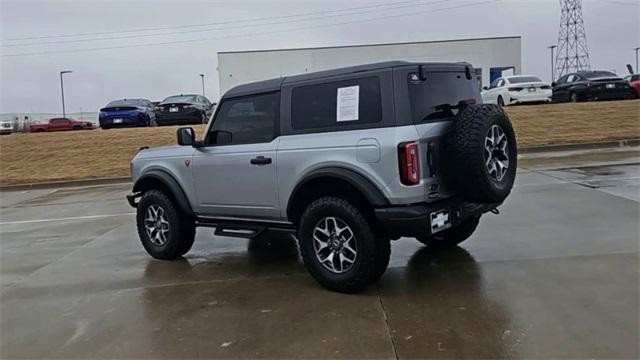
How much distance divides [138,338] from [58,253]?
147 inches

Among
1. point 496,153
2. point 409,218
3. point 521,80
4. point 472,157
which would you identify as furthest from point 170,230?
point 521,80

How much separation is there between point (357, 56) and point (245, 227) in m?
41.9

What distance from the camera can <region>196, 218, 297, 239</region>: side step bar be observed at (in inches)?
212

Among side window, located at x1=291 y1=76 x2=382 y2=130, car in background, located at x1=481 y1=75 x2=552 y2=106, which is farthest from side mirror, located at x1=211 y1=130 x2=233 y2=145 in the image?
car in background, located at x1=481 y1=75 x2=552 y2=106

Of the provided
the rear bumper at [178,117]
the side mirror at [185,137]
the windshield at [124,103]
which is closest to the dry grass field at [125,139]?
the rear bumper at [178,117]

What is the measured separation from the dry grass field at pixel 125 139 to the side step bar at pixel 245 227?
12013mm

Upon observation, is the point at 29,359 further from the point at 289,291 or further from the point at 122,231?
the point at 122,231

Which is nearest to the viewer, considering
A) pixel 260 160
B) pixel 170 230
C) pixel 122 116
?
pixel 260 160

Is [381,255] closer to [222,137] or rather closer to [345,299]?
[345,299]

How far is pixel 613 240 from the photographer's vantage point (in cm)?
587

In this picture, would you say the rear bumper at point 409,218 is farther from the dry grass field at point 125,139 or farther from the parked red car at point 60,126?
the parked red car at point 60,126

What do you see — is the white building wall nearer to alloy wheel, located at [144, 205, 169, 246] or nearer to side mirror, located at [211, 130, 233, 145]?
alloy wheel, located at [144, 205, 169, 246]

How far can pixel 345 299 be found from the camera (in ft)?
15.2

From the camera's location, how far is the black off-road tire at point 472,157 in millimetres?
4387
